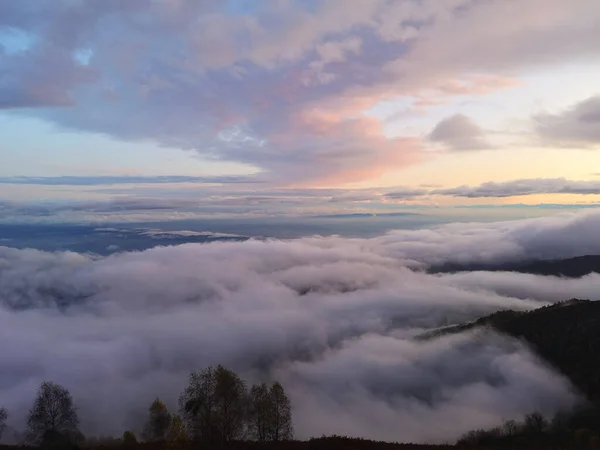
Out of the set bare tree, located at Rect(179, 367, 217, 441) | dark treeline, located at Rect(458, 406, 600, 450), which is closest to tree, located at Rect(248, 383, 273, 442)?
bare tree, located at Rect(179, 367, 217, 441)

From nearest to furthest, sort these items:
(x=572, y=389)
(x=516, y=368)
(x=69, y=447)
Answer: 1. (x=69, y=447)
2. (x=572, y=389)
3. (x=516, y=368)

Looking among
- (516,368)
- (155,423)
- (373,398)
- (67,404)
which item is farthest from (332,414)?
(67,404)

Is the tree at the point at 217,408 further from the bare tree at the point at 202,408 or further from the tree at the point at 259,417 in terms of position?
the tree at the point at 259,417

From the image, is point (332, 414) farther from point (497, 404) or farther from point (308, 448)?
point (308, 448)

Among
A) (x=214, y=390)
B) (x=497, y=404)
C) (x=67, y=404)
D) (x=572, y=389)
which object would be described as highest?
(x=214, y=390)

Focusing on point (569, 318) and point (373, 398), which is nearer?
point (569, 318)

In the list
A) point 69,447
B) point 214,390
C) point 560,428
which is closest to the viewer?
point 69,447

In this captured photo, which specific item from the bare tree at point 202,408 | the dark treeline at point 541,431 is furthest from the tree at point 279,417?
the dark treeline at point 541,431

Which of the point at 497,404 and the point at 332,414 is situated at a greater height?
the point at 497,404
